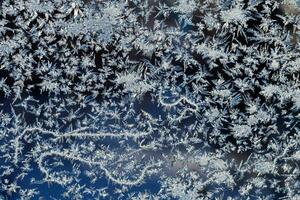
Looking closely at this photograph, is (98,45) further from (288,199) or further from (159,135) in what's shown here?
(288,199)

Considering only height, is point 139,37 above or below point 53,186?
above

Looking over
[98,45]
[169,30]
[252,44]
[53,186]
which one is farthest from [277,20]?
[53,186]

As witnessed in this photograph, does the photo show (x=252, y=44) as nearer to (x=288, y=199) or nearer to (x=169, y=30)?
(x=169, y=30)

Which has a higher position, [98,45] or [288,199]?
[98,45]

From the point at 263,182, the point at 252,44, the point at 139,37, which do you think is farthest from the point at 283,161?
the point at 139,37

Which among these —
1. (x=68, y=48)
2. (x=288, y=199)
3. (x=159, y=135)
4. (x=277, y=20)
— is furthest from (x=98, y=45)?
(x=288, y=199)
